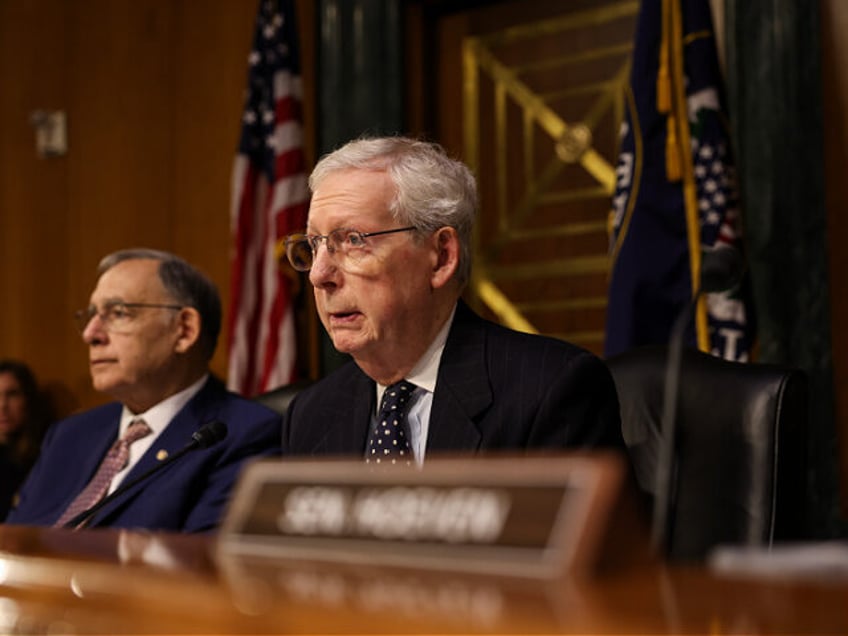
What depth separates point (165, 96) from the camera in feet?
18.7

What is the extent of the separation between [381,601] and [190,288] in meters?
2.70

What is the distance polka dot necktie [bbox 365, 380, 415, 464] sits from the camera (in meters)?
2.11

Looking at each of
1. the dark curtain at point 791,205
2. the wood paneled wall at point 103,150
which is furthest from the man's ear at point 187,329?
the wood paneled wall at point 103,150

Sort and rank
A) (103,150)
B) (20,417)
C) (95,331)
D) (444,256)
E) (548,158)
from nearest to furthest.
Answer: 1. (444,256)
2. (95,331)
3. (548,158)
4. (20,417)
5. (103,150)

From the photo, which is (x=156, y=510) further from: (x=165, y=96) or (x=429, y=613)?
(x=165, y=96)

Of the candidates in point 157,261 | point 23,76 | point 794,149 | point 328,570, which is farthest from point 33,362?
point 328,570

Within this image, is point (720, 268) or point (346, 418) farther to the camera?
point (346, 418)

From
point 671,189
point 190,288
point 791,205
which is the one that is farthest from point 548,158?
point 190,288

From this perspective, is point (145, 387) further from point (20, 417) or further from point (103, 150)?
point (103, 150)

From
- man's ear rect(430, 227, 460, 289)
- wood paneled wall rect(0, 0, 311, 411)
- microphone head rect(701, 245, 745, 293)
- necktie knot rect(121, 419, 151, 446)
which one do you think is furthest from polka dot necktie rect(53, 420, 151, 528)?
wood paneled wall rect(0, 0, 311, 411)

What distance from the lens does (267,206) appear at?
4.62m

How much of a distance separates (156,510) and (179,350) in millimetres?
691

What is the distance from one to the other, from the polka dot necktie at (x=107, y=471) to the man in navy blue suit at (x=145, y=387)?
12mm

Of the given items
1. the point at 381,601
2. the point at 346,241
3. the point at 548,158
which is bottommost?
the point at 381,601
